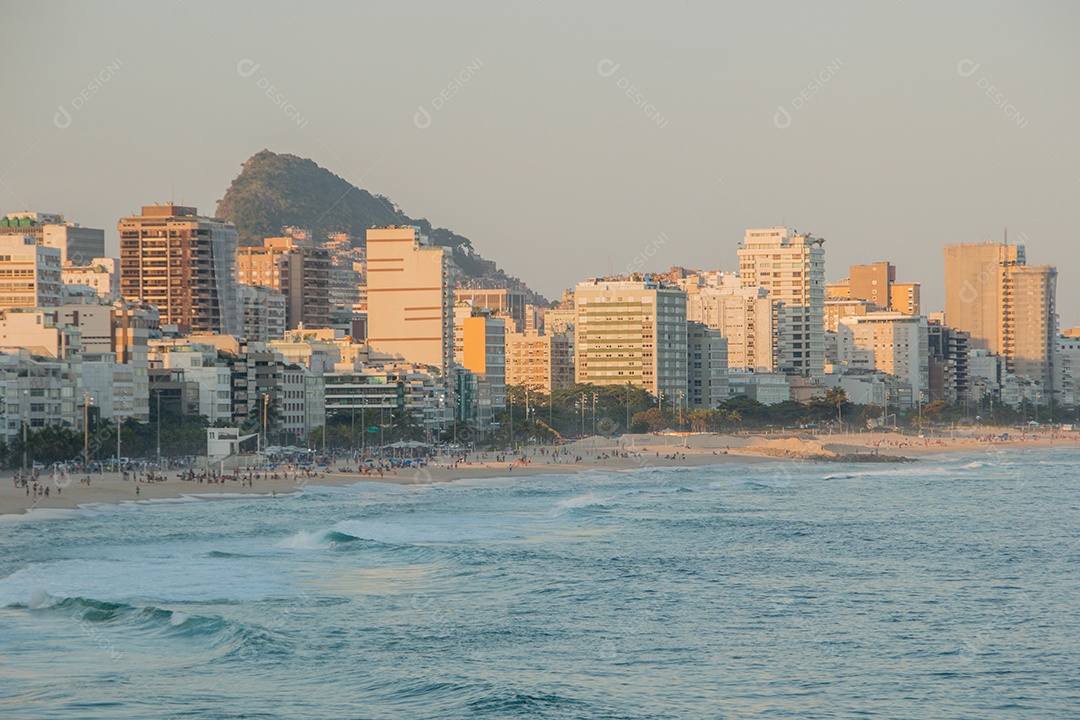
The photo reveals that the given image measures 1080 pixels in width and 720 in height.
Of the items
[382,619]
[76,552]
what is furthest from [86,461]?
[382,619]

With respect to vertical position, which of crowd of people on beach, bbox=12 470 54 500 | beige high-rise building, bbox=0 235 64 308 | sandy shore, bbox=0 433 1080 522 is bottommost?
sandy shore, bbox=0 433 1080 522

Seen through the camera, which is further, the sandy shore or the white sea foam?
the sandy shore

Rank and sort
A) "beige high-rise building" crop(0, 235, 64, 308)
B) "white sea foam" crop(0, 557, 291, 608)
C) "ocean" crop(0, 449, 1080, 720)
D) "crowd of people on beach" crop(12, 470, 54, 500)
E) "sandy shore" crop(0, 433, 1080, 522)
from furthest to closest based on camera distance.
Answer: "beige high-rise building" crop(0, 235, 64, 308), "sandy shore" crop(0, 433, 1080, 522), "crowd of people on beach" crop(12, 470, 54, 500), "white sea foam" crop(0, 557, 291, 608), "ocean" crop(0, 449, 1080, 720)

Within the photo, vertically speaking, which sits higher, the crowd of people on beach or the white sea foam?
the crowd of people on beach

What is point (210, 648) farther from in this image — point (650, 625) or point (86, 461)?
point (86, 461)

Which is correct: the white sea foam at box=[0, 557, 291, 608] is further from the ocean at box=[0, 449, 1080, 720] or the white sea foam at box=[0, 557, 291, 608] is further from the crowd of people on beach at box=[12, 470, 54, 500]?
the crowd of people on beach at box=[12, 470, 54, 500]

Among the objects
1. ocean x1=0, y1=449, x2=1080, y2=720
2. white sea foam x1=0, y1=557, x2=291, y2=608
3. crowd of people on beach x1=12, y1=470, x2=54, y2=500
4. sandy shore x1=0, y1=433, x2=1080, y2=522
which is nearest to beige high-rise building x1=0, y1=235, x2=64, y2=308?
sandy shore x1=0, y1=433, x2=1080, y2=522

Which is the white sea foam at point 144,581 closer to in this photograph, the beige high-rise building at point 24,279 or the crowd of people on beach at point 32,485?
the crowd of people on beach at point 32,485
